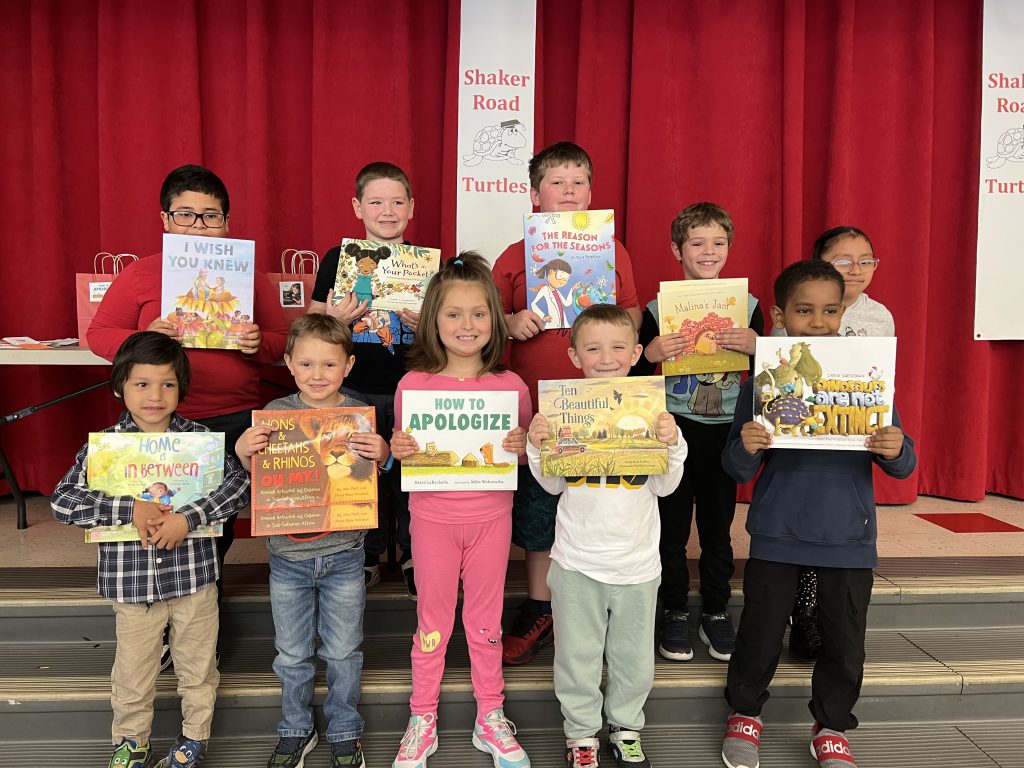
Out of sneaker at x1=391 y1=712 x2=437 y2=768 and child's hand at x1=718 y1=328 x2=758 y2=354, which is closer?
sneaker at x1=391 y1=712 x2=437 y2=768

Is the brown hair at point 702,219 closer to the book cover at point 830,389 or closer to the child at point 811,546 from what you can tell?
the child at point 811,546

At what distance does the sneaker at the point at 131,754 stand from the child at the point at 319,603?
1.16 feet

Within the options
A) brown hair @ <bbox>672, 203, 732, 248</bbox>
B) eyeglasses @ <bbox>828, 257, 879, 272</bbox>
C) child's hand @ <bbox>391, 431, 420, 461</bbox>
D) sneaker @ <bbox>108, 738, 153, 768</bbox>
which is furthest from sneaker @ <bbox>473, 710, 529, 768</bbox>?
eyeglasses @ <bbox>828, 257, 879, 272</bbox>

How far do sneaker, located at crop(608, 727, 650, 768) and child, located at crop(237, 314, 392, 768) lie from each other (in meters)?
0.73

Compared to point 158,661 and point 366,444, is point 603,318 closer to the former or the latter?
point 366,444

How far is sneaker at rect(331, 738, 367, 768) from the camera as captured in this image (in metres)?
1.95

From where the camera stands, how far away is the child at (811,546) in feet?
6.30

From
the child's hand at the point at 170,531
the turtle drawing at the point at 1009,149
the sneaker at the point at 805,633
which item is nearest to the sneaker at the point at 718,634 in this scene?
the sneaker at the point at 805,633

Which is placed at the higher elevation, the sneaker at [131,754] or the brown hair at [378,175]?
the brown hair at [378,175]

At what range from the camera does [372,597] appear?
2.53m

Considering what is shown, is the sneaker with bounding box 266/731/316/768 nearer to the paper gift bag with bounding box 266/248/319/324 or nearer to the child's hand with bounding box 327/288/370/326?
the child's hand with bounding box 327/288/370/326

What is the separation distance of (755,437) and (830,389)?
0.24 meters

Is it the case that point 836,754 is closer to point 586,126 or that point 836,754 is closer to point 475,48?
point 586,126

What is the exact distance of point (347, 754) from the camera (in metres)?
1.96
